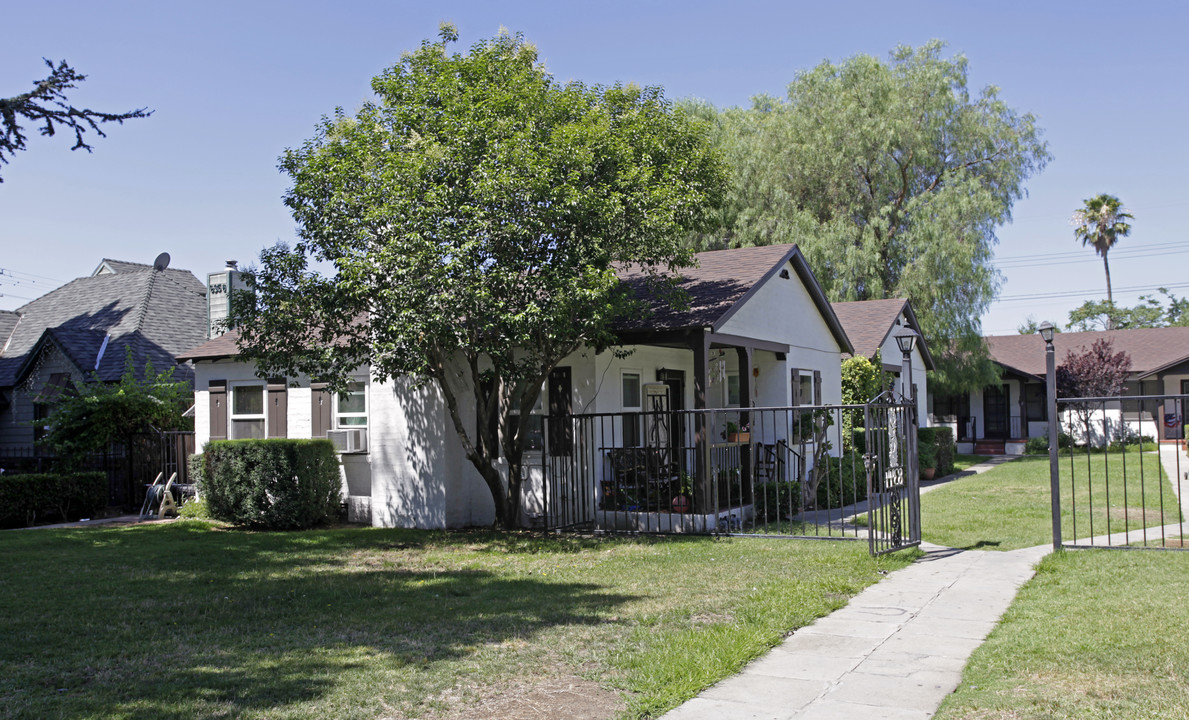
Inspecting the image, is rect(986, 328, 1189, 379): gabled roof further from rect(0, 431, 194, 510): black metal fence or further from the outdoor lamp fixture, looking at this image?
rect(0, 431, 194, 510): black metal fence

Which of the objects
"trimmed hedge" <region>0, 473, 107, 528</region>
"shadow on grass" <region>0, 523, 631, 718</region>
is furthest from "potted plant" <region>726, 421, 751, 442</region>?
"trimmed hedge" <region>0, 473, 107, 528</region>

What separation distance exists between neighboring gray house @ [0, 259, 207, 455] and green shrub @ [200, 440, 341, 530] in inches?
257

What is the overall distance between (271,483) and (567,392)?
499 centimetres

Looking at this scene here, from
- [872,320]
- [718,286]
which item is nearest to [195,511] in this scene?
[718,286]

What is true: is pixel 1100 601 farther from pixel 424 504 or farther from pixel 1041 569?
pixel 424 504

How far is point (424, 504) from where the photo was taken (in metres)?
14.2

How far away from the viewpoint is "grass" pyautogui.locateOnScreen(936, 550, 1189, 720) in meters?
4.89

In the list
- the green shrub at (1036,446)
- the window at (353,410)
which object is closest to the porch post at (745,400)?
the window at (353,410)

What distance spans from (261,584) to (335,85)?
779cm

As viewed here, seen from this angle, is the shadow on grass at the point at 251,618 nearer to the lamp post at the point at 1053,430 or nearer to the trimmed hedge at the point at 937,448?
the lamp post at the point at 1053,430

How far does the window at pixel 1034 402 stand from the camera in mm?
34281

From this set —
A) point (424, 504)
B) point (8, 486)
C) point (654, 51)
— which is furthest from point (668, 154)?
point (8, 486)

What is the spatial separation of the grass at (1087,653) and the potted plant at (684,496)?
5450 mm

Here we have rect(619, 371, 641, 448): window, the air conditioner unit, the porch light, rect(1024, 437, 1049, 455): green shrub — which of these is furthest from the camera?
rect(1024, 437, 1049, 455): green shrub
